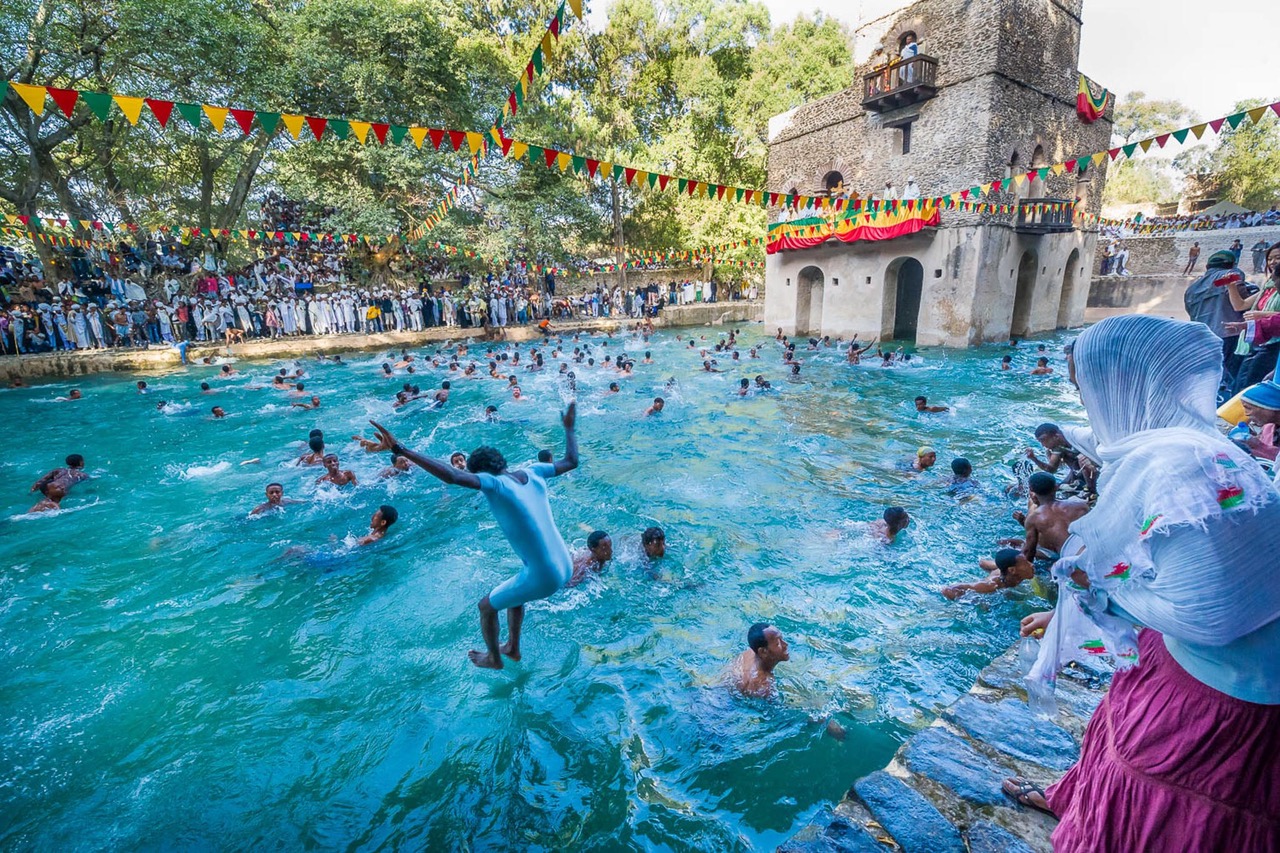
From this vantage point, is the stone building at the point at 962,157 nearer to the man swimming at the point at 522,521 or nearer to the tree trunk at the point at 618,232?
the tree trunk at the point at 618,232

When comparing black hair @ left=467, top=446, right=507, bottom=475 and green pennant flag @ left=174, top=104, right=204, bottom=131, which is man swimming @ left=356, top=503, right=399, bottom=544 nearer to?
black hair @ left=467, top=446, right=507, bottom=475

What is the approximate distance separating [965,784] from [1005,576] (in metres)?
3.22

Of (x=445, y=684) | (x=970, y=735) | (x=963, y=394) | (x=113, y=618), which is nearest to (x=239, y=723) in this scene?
(x=445, y=684)

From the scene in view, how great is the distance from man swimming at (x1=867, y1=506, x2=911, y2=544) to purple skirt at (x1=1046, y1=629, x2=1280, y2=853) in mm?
4970

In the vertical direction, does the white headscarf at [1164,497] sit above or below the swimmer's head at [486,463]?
above

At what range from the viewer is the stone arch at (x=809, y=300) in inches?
979

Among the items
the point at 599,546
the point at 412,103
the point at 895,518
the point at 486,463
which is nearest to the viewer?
the point at 486,463

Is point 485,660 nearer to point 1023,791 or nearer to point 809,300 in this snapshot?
point 1023,791

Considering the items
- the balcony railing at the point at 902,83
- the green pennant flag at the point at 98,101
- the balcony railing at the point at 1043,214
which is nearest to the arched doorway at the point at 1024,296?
the balcony railing at the point at 1043,214

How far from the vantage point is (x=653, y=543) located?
644 cm

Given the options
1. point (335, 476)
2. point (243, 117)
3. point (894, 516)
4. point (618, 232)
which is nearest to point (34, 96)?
point (243, 117)

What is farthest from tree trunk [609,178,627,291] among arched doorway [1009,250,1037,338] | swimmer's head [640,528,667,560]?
swimmer's head [640,528,667,560]

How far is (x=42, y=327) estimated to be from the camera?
18.3 meters

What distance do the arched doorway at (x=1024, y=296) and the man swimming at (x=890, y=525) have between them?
57.5 feet
